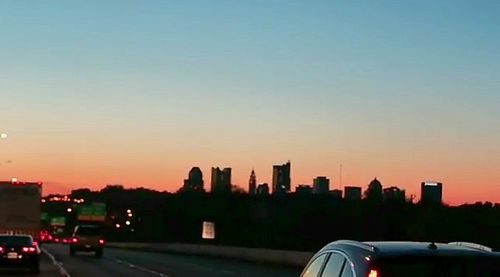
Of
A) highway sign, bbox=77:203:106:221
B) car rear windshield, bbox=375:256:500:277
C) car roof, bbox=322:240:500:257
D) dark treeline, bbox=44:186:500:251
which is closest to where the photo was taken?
car rear windshield, bbox=375:256:500:277

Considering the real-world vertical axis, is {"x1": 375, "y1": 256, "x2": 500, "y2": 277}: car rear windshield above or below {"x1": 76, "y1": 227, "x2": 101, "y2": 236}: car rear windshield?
below

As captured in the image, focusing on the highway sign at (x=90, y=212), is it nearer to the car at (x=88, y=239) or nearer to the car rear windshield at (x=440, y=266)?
the car at (x=88, y=239)

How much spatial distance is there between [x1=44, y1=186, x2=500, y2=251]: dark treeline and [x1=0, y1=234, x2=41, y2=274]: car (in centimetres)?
1463

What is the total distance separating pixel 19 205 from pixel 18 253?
7.14m

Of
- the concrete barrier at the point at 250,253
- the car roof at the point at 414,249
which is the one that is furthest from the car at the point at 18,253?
the car roof at the point at 414,249

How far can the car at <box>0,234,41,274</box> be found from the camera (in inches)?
1564

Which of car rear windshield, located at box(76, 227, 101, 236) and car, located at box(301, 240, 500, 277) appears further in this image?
car rear windshield, located at box(76, 227, 101, 236)

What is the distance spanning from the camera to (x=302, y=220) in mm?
88500

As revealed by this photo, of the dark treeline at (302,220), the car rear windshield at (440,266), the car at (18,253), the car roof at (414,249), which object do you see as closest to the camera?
the car rear windshield at (440,266)

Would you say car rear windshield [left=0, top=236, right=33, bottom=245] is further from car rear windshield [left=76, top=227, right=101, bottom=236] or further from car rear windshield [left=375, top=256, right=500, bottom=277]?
car rear windshield [left=375, top=256, right=500, bottom=277]

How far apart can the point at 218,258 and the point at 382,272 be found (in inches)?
2319

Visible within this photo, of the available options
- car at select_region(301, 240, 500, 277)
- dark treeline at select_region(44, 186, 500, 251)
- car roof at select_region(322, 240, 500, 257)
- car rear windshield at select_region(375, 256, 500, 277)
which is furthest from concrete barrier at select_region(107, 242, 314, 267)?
car rear windshield at select_region(375, 256, 500, 277)

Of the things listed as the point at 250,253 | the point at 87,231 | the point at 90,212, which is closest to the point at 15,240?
the point at 250,253

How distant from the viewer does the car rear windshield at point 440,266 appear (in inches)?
319
